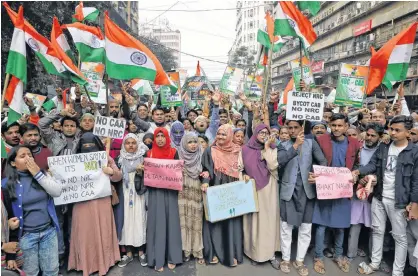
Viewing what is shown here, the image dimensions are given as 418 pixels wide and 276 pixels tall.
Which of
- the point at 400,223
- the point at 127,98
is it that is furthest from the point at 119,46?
the point at 400,223

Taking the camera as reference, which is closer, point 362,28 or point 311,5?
point 311,5

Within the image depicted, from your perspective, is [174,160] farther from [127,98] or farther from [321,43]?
[321,43]

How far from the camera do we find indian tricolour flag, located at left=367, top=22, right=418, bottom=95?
196 inches

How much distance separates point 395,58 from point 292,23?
6.70 feet

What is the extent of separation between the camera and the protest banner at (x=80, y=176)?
3408mm

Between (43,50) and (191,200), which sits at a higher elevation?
(43,50)

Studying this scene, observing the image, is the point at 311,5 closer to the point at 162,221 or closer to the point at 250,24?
the point at 162,221

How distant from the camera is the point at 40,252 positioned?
3.05 m

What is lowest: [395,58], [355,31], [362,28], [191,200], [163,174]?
[191,200]

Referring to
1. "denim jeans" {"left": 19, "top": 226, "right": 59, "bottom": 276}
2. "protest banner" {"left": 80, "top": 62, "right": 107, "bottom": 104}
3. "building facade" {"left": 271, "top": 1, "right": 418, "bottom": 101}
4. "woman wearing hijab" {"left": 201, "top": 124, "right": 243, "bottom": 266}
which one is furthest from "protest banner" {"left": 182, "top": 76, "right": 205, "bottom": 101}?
"building facade" {"left": 271, "top": 1, "right": 418, "bottom": 101}

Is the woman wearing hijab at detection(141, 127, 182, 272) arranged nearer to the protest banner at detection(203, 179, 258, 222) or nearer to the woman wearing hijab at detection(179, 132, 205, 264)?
the woman wearing hijab at detection(179, 132, 205, 264)

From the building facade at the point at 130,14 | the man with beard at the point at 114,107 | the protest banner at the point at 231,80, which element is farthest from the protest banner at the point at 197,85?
the building facade at the point at 130,14

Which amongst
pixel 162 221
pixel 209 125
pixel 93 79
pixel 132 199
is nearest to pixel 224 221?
pixel 162 221

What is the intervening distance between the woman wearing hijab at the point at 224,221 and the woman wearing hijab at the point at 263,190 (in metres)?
0.16
